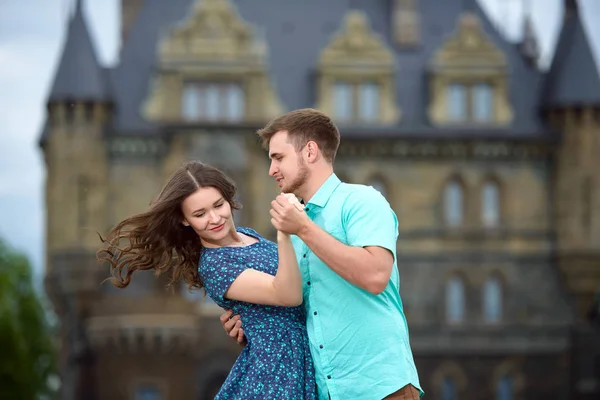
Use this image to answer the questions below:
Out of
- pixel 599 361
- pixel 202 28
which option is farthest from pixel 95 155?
pixel 599 361

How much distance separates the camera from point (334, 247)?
542 centimetres

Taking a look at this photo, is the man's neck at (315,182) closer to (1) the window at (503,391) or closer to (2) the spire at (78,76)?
(2) the spire at (78,76)

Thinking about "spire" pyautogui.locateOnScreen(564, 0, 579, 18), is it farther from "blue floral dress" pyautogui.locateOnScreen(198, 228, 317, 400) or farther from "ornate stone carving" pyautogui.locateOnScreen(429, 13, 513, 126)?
"blue floral dress" pyautogui.locateOnScreen(198, 228, 317, 400)

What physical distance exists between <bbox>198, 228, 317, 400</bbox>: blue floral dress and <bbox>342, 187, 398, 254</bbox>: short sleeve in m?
0.52

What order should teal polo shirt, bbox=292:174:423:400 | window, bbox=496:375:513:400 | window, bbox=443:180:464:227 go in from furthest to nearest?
window, bbox=443:180:464:227 < window, bbox=496:375:513:400 < teal polo shirt, bbox=292:174:423:400

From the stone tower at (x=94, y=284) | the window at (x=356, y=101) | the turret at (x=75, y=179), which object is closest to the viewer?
the stone tower at (x=94, y=284)

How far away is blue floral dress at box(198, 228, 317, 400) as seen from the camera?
578cm

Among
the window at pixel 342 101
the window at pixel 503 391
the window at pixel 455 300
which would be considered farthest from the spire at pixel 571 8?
the window at pixel 503 391

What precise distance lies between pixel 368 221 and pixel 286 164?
50 centimetres

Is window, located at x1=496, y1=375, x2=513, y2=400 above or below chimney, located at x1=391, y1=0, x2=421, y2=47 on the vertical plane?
below

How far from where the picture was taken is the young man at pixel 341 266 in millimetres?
5453

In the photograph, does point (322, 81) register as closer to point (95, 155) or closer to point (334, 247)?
point (95, 155)

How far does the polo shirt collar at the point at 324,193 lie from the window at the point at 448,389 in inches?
1313

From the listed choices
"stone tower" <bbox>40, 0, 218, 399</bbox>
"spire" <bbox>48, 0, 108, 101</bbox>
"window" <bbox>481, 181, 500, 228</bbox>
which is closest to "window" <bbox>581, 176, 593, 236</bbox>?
"window" <bbox>481, 181, 500, 228</bbox>
